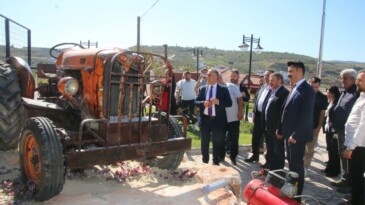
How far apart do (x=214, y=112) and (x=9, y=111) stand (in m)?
3.38

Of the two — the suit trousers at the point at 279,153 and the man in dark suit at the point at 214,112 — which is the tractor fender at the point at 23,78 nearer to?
the man in dark suit at the point at 214,112

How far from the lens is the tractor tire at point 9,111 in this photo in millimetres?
4594

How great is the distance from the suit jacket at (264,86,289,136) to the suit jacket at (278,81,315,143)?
1.04 m

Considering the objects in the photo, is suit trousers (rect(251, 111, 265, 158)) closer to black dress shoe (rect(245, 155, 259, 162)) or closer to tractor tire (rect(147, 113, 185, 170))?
black dress shoe (rect(245, 155, 259, 162))

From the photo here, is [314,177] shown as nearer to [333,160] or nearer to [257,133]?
[333,160]

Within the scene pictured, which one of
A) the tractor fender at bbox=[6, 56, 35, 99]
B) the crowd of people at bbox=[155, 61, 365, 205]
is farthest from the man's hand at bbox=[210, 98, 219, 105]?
the tractor fender at bbox=[6, 56, 35, 99]

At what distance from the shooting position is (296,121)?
465 centimetres

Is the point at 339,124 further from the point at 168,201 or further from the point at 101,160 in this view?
the point at 101,160

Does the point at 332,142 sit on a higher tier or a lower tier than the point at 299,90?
lower

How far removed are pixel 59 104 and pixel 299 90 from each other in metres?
3.41

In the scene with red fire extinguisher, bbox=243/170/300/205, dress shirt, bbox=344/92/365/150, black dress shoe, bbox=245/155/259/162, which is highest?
dress shirt, bbox=344/92/365/150

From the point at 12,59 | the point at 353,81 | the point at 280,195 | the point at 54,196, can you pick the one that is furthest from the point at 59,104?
the point at 353,81

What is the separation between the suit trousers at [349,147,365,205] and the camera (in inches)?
168

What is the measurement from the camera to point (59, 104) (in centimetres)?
502
